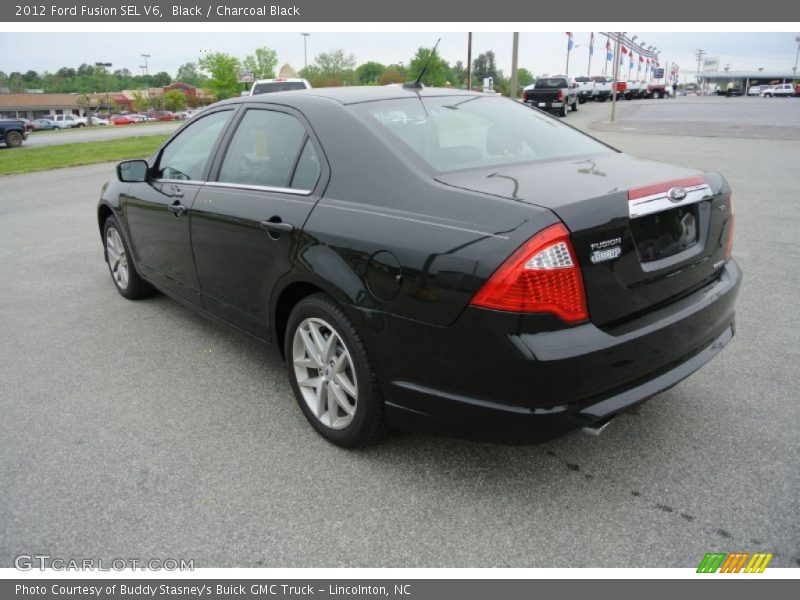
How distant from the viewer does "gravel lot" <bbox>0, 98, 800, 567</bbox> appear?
2.44 metres

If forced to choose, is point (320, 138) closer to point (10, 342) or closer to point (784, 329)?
point (10, 342)

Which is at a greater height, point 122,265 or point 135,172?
point 135,172

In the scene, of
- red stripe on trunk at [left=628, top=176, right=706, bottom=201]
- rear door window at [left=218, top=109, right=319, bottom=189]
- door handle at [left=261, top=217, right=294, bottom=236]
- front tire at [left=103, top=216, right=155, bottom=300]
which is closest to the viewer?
red stripe on trunk at [left=628, top=176, right=706, bottom=201]

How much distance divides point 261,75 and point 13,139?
4986 centimetres

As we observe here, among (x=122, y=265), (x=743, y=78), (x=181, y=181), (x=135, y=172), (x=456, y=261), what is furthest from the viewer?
(x=743, y=78)

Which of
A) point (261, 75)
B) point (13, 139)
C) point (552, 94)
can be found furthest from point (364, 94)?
point (261, 75)

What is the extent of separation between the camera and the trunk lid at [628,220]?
2.37m

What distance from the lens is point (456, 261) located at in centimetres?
238

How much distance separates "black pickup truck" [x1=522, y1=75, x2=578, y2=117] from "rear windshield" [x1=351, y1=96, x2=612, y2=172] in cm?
2894


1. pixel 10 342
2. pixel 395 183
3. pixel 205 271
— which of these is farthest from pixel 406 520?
pixel 10 342

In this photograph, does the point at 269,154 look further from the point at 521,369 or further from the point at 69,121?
the point at 69,121

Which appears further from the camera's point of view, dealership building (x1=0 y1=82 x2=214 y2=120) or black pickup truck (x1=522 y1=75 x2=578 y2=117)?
dealership building (x1=0 y1=82 x2=214 y2=120)

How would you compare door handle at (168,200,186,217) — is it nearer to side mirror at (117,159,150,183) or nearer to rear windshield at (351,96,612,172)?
side mirror at (117,159,150,183)

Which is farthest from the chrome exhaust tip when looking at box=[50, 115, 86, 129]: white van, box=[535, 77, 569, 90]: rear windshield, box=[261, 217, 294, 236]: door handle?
box=[50, 115, 86, 129]: white van
